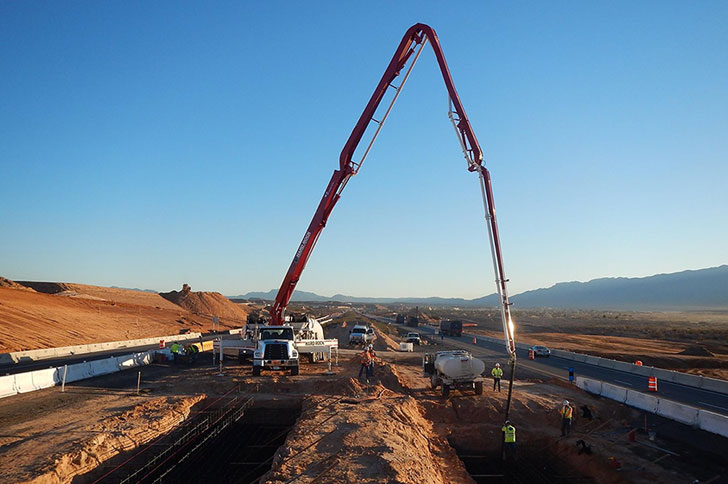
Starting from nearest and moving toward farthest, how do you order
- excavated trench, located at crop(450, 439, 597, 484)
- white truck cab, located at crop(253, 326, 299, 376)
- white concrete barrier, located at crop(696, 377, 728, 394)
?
excavated trench, located at crop(450, 439, 597, 484)
white concrete barrier, located at crop(696, 377, 728, 394)
white truck cab, located at crop(253, 326, 299, 376)

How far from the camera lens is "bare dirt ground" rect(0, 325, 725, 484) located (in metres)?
13.6

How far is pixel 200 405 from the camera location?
72.6 ft

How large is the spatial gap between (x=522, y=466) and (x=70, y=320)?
174 ft

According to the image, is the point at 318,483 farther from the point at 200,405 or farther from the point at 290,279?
the point at 290,279

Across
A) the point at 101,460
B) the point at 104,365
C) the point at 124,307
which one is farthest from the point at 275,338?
the point at 124,307

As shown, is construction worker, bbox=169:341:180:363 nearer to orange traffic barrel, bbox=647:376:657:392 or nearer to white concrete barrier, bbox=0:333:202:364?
white concrete barrier, bbox=0:333:202:364

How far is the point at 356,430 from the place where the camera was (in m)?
16.7

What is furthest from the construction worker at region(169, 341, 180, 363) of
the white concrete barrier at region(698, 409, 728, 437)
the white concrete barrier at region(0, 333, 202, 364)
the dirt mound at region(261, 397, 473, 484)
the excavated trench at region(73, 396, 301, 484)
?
the white concrete barrier at region(698, 409, 728, 437)

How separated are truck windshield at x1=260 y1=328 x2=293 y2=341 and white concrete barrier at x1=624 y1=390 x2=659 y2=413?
18.6 meters

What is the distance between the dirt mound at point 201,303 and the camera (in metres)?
101

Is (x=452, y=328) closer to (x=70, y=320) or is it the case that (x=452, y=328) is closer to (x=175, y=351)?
(x=175, y=351)

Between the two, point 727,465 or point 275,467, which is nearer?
point 275,467

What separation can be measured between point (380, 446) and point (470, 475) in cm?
398

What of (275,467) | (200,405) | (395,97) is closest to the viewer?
(275,467)
